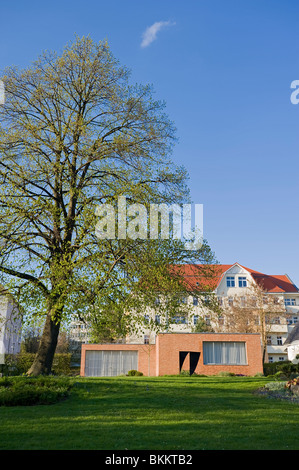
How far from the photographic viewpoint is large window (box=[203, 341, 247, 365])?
126ft

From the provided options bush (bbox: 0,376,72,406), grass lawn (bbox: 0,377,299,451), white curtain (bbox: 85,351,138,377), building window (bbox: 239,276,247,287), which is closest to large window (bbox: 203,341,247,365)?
white curtain (bbox: 85,351,138,377)

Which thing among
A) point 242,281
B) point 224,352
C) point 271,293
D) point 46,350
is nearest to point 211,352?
point 224,352

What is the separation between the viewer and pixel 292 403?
43.4 feet

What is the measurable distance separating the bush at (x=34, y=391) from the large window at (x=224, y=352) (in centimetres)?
2559

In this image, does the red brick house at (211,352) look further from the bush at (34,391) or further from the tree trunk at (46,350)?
the bush at (34,391)

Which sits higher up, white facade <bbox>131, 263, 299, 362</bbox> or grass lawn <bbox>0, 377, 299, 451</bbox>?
white facade <bbox>131, 263, 299, 362</bbox>

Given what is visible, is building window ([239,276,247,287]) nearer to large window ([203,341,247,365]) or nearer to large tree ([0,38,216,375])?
large window ([203,341,247,365])

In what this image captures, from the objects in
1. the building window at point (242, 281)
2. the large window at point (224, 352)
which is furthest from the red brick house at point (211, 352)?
the building window at point (242, 281)

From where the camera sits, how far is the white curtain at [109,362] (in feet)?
138

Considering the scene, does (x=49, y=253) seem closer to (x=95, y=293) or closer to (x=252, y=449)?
(x=95, y=293)

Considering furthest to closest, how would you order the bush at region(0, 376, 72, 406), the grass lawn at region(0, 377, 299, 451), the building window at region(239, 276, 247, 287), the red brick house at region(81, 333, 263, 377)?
the building window at region(239, 276, 247, 287) < the red brick house at region(81, 333, 263, 377) < the bush at region(0, 376, 72, 406) < the grass lawn at region(0, 377, 299, 451)

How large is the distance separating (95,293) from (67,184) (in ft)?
19.0

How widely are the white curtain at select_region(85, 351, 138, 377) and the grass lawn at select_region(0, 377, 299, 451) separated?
28.8m
